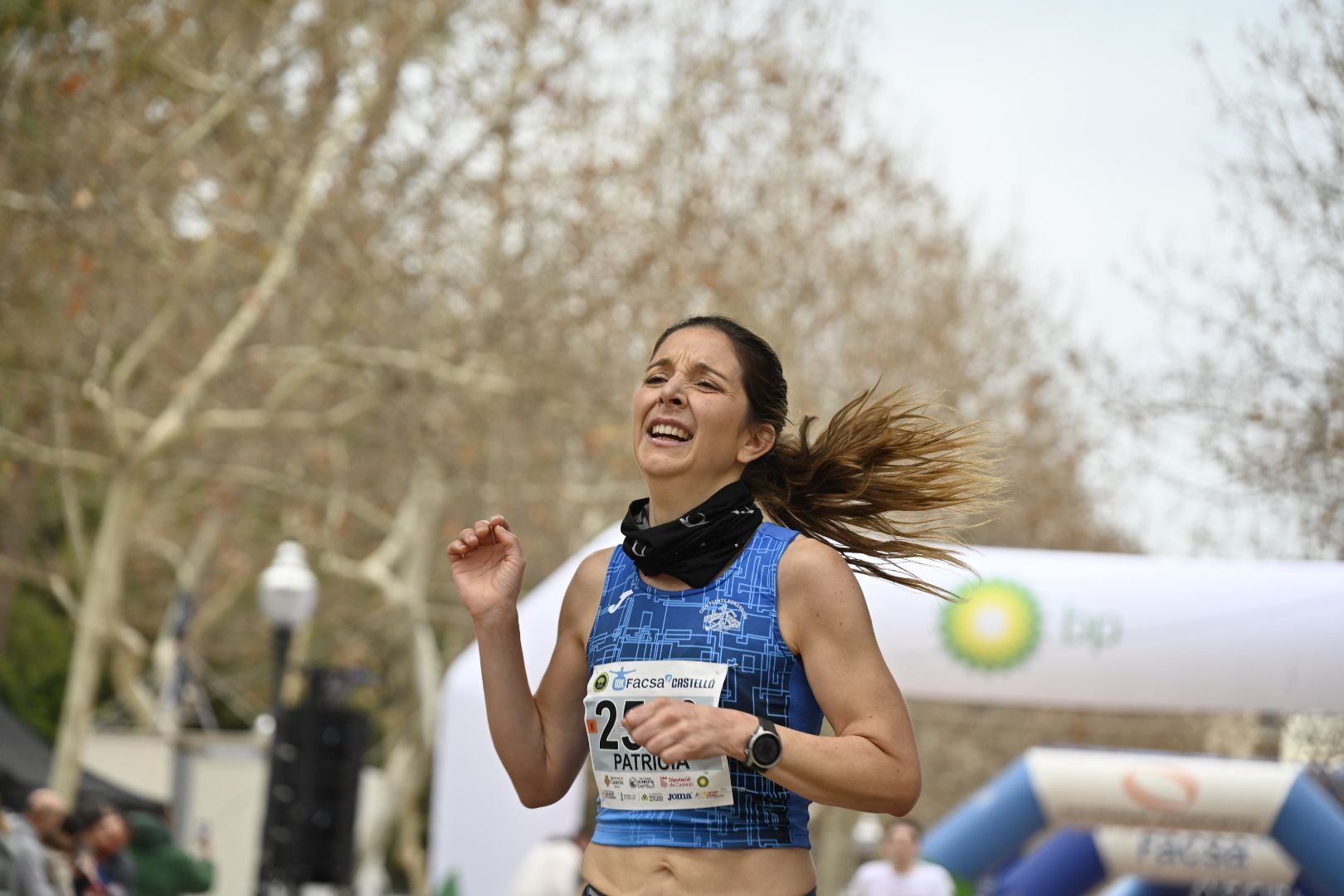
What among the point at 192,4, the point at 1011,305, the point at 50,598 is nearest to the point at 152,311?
the point at 192,4

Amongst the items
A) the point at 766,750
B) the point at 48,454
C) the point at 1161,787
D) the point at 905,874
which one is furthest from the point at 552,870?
the point at 48,454

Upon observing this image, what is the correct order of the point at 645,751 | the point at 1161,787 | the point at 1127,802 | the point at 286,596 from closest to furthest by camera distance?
the point at 645,751
the point at 286,596
the point at 1161,787
the point at 1127,802

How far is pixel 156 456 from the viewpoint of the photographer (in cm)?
1561

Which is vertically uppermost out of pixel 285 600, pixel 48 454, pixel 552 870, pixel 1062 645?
pixel 48 454

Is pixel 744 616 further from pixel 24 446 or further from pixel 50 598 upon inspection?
pixel 50 598

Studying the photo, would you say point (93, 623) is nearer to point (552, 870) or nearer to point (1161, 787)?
point (552, 870)

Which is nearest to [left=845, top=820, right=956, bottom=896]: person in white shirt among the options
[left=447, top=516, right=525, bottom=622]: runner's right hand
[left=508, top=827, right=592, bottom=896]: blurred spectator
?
[left=508, top=827, right=592, bottom=896]: blurred spectator

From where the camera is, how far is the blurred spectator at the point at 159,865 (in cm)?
948

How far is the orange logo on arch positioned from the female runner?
10145mm

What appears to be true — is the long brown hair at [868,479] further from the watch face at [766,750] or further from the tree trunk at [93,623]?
the tree trunk at [93,623]

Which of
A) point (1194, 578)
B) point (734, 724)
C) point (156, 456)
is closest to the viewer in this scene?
point (734, 724)

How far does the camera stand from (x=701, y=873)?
2809 millimetres

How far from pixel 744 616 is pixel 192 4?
11289 millimetres

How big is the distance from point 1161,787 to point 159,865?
6.82 meters
